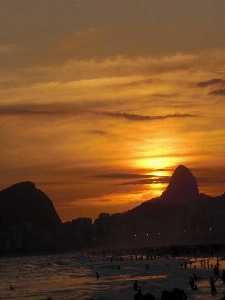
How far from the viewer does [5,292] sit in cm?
8575

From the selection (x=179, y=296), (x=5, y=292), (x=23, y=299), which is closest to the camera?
(x=179, y=296)

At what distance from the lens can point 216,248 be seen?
19362 centimetres

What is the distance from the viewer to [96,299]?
66.4 m

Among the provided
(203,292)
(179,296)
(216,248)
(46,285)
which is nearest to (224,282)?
(203,292)

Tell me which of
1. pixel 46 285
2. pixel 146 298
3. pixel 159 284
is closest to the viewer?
pixel 146 298

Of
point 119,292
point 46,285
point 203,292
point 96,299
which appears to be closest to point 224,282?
point 203,292

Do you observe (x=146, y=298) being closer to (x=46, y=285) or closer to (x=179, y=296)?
(x=179, y=296)

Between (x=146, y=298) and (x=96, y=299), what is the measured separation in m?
20.3

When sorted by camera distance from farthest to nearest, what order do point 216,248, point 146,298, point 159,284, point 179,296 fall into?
point 216,248 < point 159,284 < point 179,296 < point 146,298

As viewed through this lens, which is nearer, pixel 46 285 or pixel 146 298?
pixel 146 298

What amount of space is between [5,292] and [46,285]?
8672 mm

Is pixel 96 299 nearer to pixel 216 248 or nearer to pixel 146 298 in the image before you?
pixel 146 298

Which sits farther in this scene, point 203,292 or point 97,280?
point 97,280

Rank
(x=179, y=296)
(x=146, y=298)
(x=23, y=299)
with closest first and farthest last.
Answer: (x=146, y=298), (x=179, y=296), (x=23, y=299)
